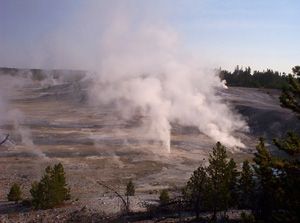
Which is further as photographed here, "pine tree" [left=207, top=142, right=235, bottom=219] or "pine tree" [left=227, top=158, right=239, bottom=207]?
A: "pine tree" [left=227, top=158, right=239, bottom=207]

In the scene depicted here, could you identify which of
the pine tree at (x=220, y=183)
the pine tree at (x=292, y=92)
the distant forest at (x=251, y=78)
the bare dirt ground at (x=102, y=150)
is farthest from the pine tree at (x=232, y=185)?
the distant forest at (x=251, y=78)

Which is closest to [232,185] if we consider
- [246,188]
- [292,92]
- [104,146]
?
[246,188]

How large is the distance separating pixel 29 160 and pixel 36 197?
16.0m

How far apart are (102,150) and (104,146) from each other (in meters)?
1.99

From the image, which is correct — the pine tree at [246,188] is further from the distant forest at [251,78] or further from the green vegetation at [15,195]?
the distant forest at [251,78]

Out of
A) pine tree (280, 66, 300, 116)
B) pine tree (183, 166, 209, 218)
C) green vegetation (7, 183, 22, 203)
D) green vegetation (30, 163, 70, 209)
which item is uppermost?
pine tree (280, 66, 300, 116)

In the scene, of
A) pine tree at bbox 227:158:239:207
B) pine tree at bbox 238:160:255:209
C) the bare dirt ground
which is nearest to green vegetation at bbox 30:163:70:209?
the bare dirt ground

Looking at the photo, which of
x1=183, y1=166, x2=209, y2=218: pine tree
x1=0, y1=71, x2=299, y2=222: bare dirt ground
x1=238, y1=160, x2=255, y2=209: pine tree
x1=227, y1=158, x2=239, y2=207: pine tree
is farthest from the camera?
x1=0, y1=71, x2=299, y2=222: bare dirt ground

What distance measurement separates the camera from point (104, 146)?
5253cm

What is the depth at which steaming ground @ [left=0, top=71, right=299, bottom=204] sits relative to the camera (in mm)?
40312

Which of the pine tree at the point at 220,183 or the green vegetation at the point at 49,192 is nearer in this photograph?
the pine tree at the point at 220,183

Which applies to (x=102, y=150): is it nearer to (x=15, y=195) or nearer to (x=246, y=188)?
(x=15, y=195)

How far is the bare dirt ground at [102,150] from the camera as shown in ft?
121

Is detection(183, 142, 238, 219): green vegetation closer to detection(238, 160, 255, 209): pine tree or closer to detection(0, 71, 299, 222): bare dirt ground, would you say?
Result: detection(238, 160, 255, 209): pine tree
